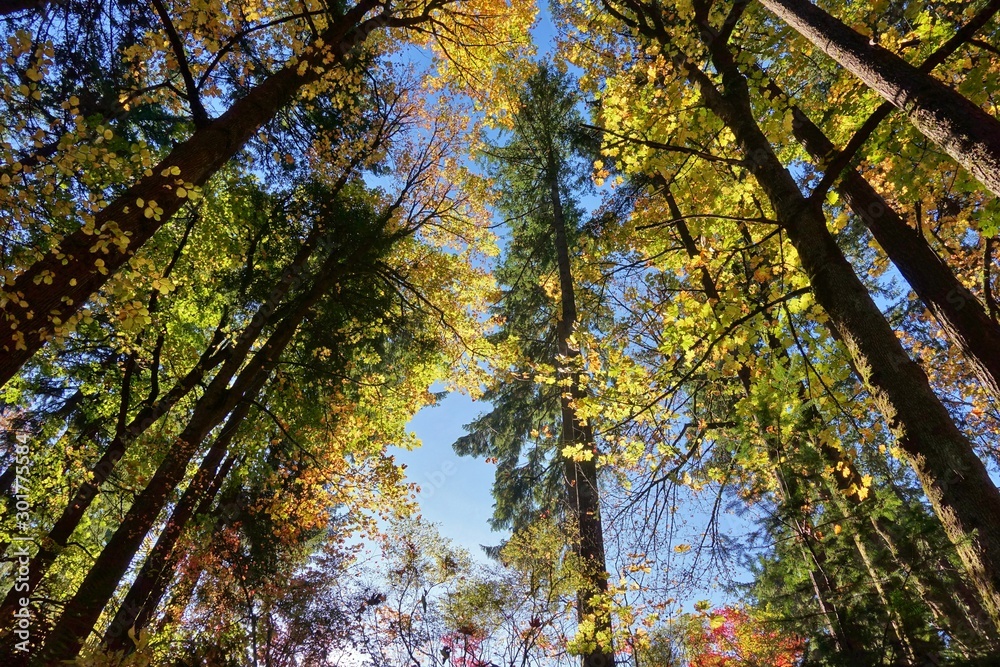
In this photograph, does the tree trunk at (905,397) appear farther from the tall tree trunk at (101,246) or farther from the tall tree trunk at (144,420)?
the tall tree trunk at (144,420)

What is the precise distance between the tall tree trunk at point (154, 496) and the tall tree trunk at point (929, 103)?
7250mm

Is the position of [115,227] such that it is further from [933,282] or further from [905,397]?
[933,282]

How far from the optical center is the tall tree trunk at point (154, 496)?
14.5 ft

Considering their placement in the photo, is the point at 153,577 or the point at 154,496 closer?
the point at 154,496

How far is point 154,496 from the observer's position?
5.61 metres

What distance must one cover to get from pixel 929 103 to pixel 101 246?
503 cm

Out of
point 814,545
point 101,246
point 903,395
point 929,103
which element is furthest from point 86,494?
point 929,103

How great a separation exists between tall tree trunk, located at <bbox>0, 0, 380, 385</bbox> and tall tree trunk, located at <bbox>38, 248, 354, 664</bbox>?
3346 mm

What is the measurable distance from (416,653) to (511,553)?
78.0 inches

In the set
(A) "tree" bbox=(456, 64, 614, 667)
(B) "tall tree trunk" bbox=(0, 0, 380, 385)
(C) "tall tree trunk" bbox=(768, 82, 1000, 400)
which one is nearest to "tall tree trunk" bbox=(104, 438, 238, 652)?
(B) "tall tree trunk" bbox=(0, 0, 380, 385)

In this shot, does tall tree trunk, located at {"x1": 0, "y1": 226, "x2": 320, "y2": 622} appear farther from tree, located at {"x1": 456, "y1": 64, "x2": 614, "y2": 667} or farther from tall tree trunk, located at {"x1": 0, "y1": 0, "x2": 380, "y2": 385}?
tree, located at {"x1": 456, "y1": 64, "x2": 614, "y2": 667}

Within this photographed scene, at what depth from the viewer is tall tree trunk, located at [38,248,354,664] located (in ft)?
14.5

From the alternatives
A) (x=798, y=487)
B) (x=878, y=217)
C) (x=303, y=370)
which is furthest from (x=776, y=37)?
(x=303, y=370)

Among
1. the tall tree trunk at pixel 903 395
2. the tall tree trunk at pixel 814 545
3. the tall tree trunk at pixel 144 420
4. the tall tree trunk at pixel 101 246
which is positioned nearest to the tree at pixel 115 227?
the tall tree trunk at pixel 101 246
